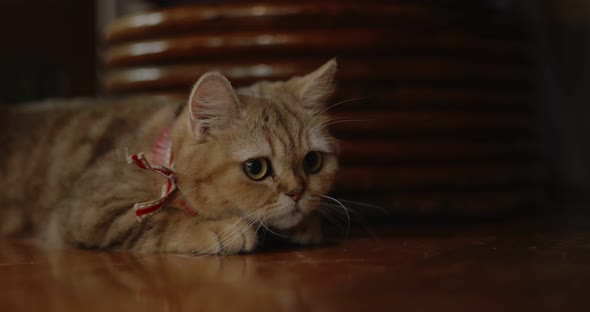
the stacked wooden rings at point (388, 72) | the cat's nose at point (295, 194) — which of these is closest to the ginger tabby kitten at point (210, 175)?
the cat's nose at point (295, 194)

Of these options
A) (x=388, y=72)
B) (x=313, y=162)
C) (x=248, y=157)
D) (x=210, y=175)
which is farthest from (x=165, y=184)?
(x=388, y=72)

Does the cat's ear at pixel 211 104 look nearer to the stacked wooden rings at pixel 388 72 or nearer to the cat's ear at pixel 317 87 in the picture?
the cat's ear at pixel 317 87

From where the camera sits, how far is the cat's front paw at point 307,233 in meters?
1.62

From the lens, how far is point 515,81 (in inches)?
90.6

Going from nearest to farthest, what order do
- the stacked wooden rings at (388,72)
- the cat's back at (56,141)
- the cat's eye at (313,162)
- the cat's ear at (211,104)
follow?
the cat's ear at (211,104)
the cat's eye at (313,162)
the cat's back at (56,141)
the stacked wooden rings at (388,72)

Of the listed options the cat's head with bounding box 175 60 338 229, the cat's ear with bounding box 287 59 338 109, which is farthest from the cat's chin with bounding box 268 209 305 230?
the cat's ear with bounding box 287 59 338 109

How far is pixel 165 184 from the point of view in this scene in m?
1.57

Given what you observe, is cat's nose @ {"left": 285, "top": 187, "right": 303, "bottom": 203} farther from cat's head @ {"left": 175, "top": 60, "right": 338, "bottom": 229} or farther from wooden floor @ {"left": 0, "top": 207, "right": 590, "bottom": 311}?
wooden floor @ {"left": 0, "top": 207, "right": 590, "bottom": 311}

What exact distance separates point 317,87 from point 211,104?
32 centimetres

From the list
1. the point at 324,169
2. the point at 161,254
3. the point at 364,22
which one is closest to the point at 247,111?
the point at 324,169

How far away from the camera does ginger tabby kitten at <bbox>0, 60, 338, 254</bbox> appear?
146cm

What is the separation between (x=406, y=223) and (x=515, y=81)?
683 mm

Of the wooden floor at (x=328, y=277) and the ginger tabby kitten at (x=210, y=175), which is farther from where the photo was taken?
the ginger tabby kitten at (x=210, y=175)

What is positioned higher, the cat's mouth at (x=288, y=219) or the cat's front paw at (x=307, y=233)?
the cat's mouth at (x=288, y=219)
